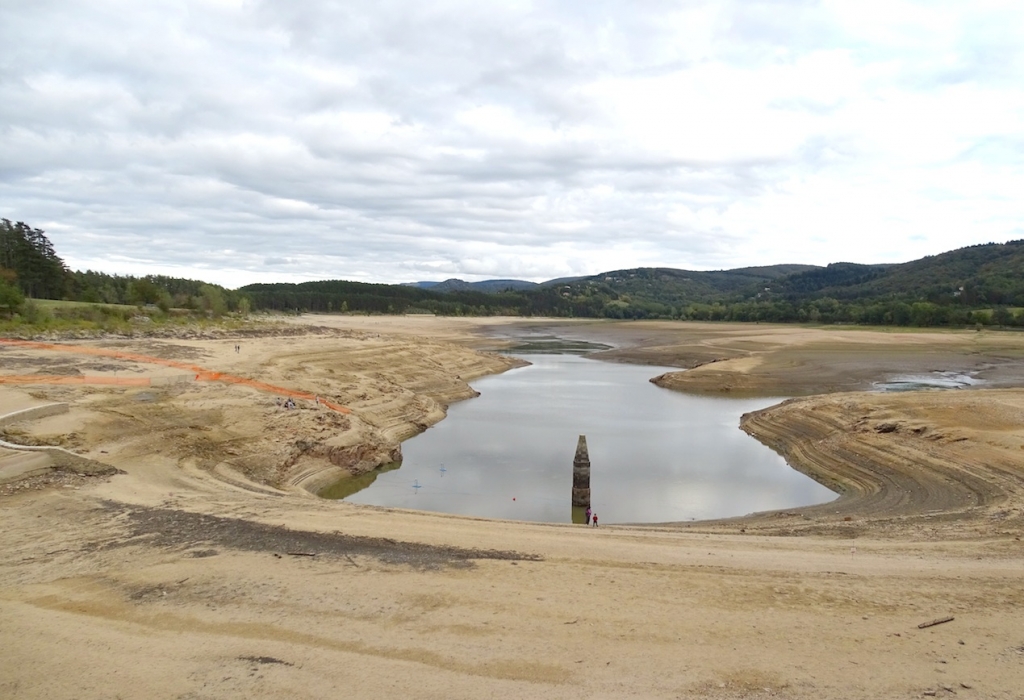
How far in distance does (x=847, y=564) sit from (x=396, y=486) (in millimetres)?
13997

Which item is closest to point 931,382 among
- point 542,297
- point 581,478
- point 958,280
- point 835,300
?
point 581,478

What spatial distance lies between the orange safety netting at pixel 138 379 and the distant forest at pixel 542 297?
14359mm

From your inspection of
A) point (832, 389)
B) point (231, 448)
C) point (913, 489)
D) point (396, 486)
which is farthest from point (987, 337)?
point (231, 448)

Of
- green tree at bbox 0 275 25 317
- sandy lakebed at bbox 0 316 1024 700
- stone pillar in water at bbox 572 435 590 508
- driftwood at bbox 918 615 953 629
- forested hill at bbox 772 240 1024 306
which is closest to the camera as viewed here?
sandy lakebed at bbox 0 316 1024 700

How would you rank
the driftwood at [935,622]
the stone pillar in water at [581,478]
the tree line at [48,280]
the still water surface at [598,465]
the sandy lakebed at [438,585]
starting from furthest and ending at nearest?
the tree line at [48,280] → the still water surface at [598,465] → the stone pillar in water at [581,478] → the driftwood at [935,622] → the sandy lakebed at [438,585]

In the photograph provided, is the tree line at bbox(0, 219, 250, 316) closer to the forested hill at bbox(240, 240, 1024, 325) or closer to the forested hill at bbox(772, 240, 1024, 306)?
the forested hill at bbox(240, 240, 1024, 325)

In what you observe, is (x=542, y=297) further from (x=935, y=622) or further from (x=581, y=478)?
(x=935, y=622)

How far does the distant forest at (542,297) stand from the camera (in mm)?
60812

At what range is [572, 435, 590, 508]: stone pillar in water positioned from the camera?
17.4 m

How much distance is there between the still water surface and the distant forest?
30529mm

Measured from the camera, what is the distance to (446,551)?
29.2ft

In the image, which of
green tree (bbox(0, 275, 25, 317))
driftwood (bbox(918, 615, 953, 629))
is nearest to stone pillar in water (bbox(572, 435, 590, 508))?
driftwood (bbox(918, 615, 953, 629))

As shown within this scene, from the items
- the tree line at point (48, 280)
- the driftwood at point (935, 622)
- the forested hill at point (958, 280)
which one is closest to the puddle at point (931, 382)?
the driftwood at point (935, 622)

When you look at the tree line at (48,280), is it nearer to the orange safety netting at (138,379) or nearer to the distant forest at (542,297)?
the distant forest at (542,297)
